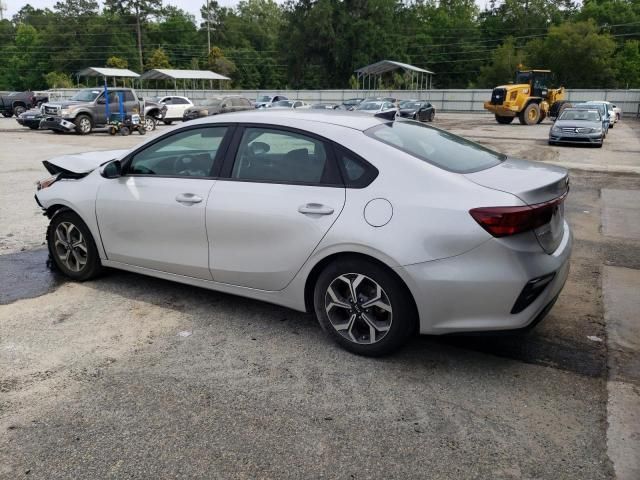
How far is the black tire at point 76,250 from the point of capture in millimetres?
4926

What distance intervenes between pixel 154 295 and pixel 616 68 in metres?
74.8

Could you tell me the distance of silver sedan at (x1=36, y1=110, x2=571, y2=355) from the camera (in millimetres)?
3266

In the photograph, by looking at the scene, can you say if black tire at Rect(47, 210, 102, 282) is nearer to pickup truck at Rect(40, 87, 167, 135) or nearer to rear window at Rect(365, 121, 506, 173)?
rear window at Rect(365, 121, 506, 173)

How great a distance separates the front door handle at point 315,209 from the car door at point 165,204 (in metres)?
0.84

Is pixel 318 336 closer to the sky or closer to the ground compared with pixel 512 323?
closer to the ground

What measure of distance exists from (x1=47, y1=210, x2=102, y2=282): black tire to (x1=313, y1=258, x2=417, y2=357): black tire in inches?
90.6

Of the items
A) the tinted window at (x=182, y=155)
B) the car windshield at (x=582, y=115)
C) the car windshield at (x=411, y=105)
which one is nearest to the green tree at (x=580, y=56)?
the car windshield at (x=411, y=105)

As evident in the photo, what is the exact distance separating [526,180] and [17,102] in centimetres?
3869

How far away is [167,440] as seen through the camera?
2863mm

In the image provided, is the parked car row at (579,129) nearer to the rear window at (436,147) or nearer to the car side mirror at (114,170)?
the rear window at (436,147)

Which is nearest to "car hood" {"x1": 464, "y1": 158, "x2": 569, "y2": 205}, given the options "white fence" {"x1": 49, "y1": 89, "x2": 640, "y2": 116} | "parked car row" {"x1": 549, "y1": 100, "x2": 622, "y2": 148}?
"parked car row" {"x1": 549, "y1": 100, "x2": 622, "y2": 148}

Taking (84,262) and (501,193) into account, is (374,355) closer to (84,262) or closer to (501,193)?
(501,193)

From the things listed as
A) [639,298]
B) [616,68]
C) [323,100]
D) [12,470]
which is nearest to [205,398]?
[12,470]

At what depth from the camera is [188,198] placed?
419 centimetres
